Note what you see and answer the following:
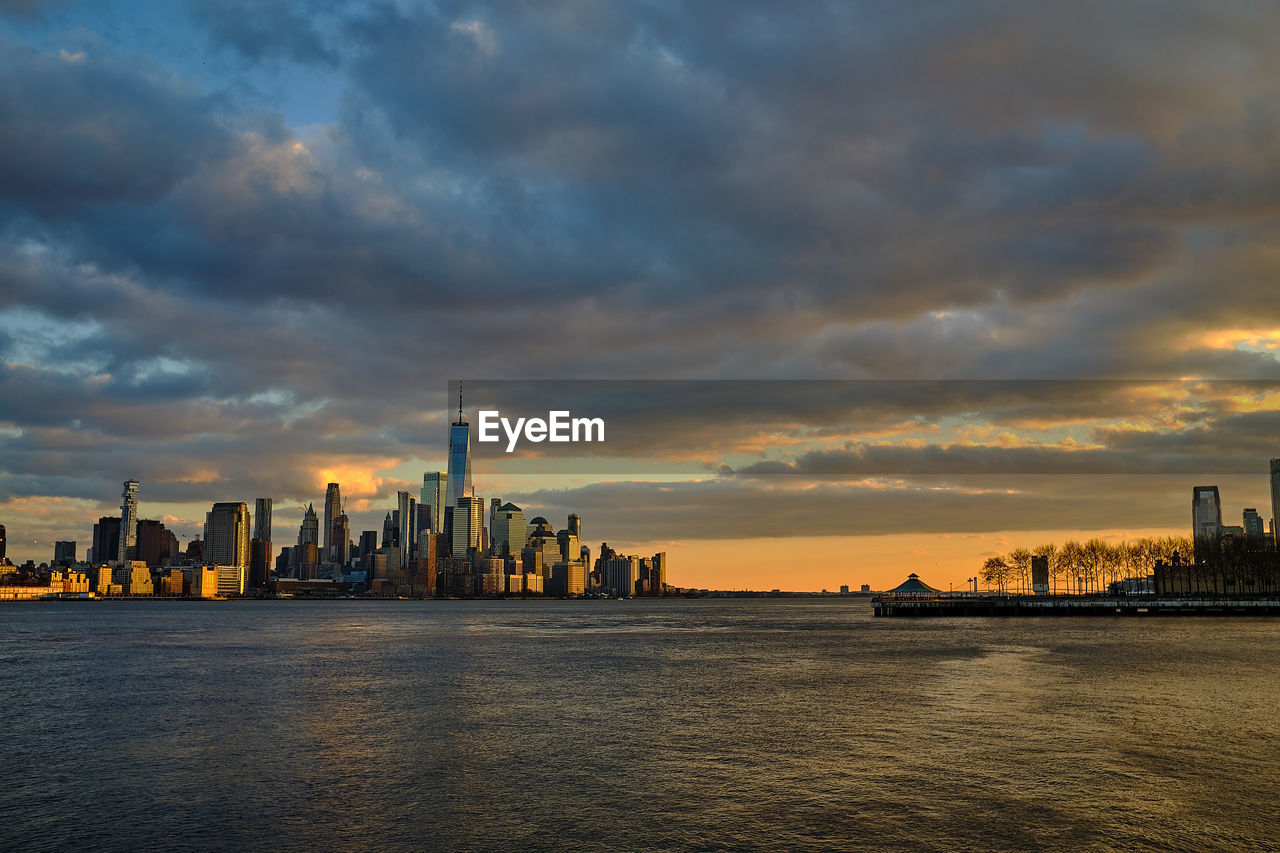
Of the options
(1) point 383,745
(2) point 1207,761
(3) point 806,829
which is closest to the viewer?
(3) point 806,829

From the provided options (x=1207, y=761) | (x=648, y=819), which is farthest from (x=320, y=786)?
(x=1207, y=761)

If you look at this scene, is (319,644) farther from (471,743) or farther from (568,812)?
(568,812)

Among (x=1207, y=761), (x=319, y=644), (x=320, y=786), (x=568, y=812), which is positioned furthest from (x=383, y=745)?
(x=319, y=644)

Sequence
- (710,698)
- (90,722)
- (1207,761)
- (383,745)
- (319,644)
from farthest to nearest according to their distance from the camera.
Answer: (319,644)
(710,698)
(90,722)
(383,745)
(1207,761)

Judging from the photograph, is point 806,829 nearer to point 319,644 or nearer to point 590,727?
point 590,727

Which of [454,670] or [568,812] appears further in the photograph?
[454,670]

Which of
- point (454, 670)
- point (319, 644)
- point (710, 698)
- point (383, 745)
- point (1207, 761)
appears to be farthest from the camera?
point (319, 644)
